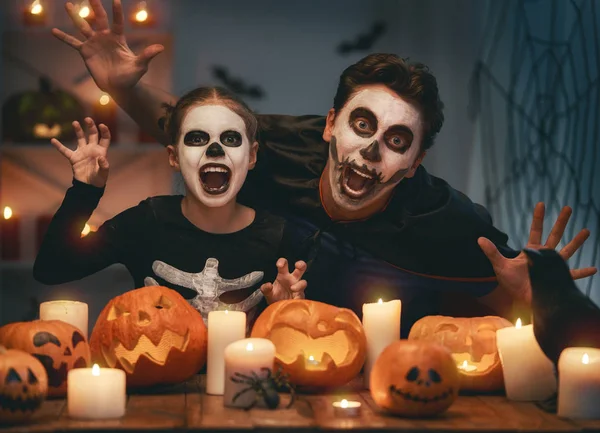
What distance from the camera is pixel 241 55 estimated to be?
13.5ft

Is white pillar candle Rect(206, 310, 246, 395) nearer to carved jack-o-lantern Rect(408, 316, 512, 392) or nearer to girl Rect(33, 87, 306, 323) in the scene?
girl Rect(33, 87, 306, 323)

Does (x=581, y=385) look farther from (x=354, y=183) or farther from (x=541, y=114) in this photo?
(x=541, y=114)

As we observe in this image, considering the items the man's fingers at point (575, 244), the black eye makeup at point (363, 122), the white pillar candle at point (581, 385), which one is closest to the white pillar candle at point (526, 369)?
the white pillar candle at point (581, 385)

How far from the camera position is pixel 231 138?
229 centimetres

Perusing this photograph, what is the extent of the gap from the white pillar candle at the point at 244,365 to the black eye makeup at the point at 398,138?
2.36ft

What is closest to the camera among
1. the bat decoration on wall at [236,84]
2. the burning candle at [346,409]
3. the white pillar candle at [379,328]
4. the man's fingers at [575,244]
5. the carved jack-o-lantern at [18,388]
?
the carved jack-o-lantern at [18,388]

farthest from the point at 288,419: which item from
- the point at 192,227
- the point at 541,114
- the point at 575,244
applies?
the point at 541,114

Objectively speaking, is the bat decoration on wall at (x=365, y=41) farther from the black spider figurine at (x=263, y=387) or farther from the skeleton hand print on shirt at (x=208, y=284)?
the black spider figurine at (x=263, y=387)

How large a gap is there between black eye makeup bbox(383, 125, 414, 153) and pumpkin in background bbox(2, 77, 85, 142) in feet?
5.87

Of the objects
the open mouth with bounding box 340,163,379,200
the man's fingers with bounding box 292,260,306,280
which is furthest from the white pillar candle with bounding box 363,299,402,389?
the open mouth with bounding box 340,163,379,200

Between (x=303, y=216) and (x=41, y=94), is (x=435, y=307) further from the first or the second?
(x=41, y=94)

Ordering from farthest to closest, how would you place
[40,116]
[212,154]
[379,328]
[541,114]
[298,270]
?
[40,116] → [541,114] → [212,154] → [298,270] → [379,328]

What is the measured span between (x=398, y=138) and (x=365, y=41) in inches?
72.1

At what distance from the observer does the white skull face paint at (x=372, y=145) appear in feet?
7.75
